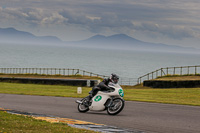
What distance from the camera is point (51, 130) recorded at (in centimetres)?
967

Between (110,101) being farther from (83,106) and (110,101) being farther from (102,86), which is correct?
→ (83,106)

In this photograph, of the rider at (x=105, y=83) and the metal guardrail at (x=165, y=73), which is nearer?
the rider at (x=105, y=83)

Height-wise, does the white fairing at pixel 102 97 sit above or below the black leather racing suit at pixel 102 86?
below

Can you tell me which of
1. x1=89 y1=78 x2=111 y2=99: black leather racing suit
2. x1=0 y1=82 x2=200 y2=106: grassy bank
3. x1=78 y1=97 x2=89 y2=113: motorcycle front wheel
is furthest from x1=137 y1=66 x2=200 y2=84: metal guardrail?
x1=89 y1=78 x2=111 y2=99: black leather racing suit

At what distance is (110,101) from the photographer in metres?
13.6

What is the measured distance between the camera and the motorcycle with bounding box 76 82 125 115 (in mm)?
13422

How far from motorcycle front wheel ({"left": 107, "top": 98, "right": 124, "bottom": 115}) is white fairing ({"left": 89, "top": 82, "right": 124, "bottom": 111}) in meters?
0.21

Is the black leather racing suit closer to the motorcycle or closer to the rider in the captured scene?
the rider

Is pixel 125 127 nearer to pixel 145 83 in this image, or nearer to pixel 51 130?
pixel 51 130

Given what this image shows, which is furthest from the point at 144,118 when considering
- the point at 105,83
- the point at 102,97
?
the point at 105,83

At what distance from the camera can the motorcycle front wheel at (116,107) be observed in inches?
528

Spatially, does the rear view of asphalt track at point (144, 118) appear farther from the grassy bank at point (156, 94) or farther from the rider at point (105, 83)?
the grassy bank at point (156, 94)

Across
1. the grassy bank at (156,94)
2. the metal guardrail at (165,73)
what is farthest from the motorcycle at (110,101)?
the metal guardrail at (165,73)

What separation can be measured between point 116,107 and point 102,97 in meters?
0.74
